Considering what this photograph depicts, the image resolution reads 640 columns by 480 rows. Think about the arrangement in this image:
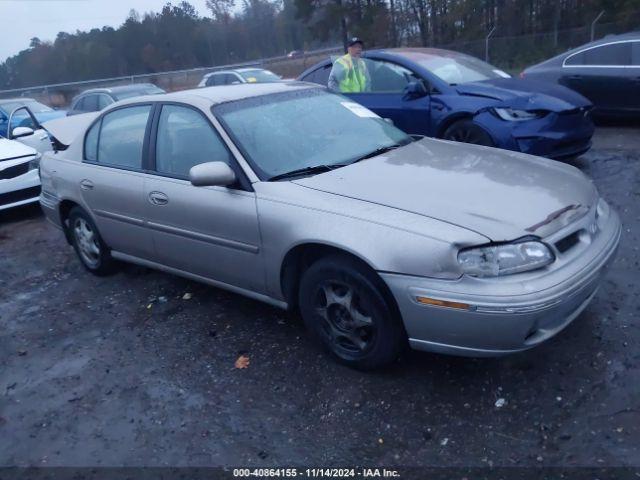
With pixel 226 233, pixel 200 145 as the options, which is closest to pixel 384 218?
pixel 226 233

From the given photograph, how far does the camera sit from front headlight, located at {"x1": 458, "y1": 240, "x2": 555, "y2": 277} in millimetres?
2861

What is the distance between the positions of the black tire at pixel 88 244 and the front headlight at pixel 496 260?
3430mm

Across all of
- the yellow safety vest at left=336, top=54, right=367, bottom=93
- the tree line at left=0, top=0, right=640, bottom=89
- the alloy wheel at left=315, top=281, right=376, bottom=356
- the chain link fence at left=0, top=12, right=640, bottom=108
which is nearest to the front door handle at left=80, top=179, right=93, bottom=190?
the alloy wheel at left=315, top=281, right=376, bottom=356

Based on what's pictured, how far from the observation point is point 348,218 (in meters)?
3.19

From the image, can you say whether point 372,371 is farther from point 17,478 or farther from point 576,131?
point 576,131

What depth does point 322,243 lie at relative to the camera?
128 inches

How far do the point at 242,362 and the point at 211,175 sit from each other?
1193 mm

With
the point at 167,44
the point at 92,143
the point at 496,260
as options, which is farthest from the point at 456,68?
the point at 167,44

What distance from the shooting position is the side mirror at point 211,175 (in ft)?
11.7

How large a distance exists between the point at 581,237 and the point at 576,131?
12.1 feet

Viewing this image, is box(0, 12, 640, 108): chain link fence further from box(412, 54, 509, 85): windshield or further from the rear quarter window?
the rear quarter window

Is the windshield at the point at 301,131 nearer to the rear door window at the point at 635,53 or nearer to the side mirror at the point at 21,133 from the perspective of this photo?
the rear door window at the point at 635,53

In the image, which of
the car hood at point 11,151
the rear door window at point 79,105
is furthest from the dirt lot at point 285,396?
the rear door window at point 79,105

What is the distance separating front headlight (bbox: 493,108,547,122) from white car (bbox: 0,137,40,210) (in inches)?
224
